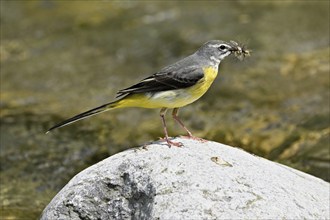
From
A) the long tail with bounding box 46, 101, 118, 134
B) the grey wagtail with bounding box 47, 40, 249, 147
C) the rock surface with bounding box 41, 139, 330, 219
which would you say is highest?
the grey wagtail with bounding box 47, 40, 249, 147

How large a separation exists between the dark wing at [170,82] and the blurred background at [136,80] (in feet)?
11.8

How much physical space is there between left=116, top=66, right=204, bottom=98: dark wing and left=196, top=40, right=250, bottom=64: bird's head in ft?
1.03

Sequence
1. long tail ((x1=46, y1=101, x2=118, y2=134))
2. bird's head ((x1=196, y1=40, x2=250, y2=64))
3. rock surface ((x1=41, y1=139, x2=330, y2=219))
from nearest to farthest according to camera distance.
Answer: rock surface ((x1=41, y1=139, x2=330, y2=219)) → long tail ((x1=46, y1=101, x2=118, y2=134)) → bird's head ((x1=196, y1=40, x2=250, y2=64))

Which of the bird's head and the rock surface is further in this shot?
the bird's head

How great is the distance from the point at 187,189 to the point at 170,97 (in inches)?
61.1

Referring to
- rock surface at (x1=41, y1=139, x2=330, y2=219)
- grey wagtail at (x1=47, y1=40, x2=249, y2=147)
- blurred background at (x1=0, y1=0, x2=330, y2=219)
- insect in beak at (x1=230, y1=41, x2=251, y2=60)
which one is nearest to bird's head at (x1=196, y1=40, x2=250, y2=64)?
insect in beak at (x1=230, y1=41, x2=251, y2=60)

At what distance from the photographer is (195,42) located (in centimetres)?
1647

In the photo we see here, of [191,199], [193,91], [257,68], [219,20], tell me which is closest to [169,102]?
[193,91]

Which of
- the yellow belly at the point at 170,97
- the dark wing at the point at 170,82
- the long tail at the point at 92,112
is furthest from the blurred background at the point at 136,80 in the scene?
the dark wing at the point at 170,82

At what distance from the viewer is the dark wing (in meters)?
7.93

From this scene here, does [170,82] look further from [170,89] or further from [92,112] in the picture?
[92,112]

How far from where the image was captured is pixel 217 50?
8.35 metres

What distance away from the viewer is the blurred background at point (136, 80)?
12109mm

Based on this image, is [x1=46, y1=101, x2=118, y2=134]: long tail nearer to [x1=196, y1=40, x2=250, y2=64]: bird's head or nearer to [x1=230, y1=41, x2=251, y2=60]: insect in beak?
[x1=196, y1=40, x2=250, y2=64]: bird's head
